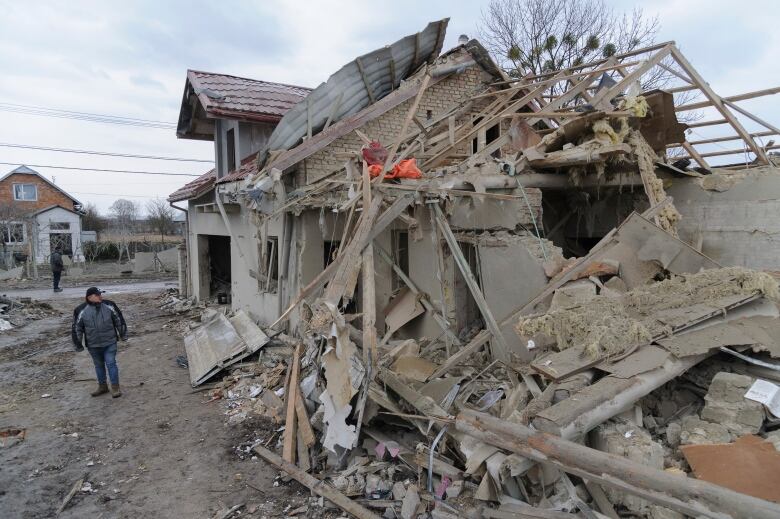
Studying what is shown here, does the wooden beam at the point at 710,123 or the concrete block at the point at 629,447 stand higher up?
the wooden beam at the point at 710,123

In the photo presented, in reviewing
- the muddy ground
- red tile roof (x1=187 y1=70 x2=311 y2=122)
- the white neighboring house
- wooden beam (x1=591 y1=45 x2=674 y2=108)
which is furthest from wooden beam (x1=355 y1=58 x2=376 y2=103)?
the white neighboring house

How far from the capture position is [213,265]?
16.8 m

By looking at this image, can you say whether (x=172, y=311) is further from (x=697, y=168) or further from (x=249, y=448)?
(x=697, y=168)

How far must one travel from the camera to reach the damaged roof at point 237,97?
10.9 metres

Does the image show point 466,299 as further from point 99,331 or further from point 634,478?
point 99,331

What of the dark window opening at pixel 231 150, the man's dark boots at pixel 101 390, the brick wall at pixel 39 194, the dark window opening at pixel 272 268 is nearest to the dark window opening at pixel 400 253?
the dark window opening at pixel 272 268

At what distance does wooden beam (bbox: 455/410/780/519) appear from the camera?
2.80 metres

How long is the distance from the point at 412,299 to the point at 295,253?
287 cm

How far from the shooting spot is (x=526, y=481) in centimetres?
391

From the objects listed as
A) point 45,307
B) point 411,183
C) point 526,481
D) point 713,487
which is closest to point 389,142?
→ point 411,183

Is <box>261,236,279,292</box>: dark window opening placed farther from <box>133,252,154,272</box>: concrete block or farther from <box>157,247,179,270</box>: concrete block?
<box>133,252,154,272</box>: concrete block

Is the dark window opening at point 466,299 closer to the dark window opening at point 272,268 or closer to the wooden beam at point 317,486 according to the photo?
the wooden beam at point 317,486

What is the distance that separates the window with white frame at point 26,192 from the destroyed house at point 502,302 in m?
34.4

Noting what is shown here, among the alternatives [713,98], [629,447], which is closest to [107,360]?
[629,447]
